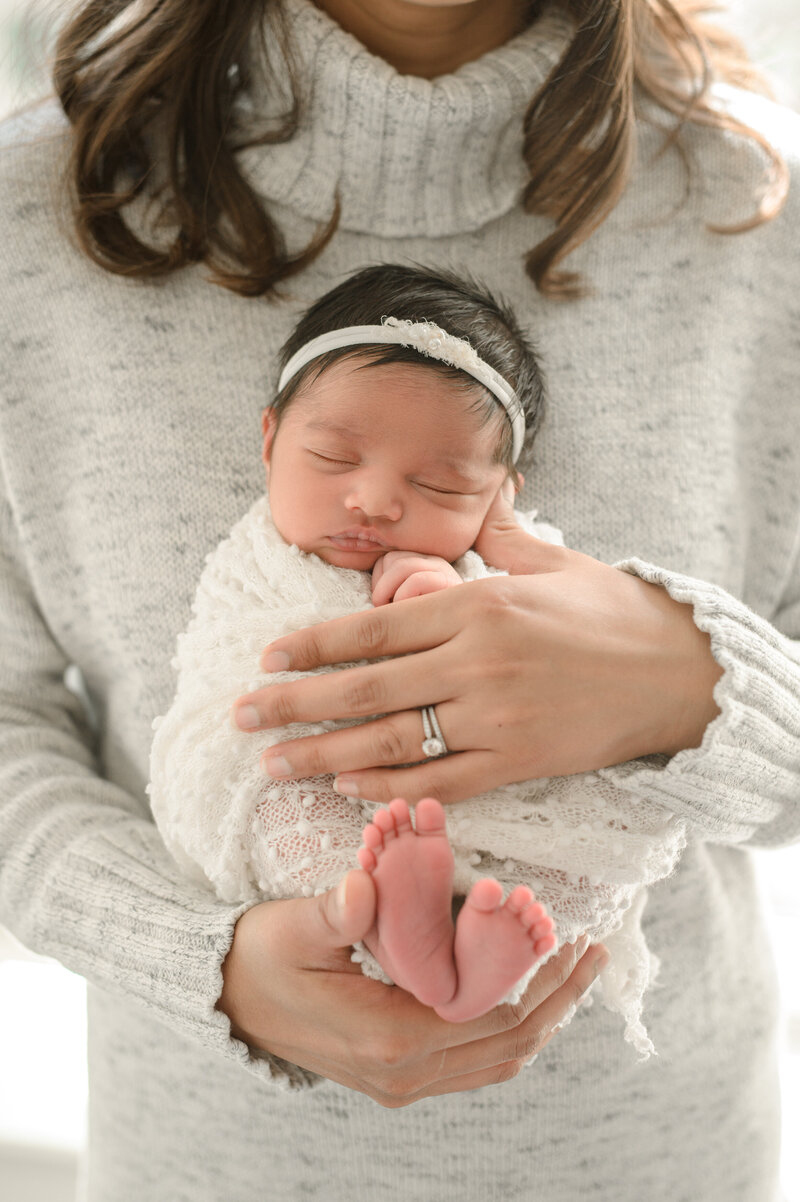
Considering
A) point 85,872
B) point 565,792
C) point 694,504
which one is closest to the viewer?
point 565,792

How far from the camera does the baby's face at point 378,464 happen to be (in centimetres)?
93

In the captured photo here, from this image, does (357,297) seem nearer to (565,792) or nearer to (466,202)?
(466,202)

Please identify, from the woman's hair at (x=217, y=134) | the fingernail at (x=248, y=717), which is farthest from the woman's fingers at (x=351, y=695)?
the woman's hair at (x=217, y=134)

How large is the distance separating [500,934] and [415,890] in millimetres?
69

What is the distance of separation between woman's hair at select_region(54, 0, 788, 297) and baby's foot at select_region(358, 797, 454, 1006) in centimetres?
69

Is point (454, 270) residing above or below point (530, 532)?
above

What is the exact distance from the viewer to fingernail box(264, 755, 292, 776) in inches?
31.7

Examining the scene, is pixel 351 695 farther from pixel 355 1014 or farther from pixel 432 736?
pixel 355 1014

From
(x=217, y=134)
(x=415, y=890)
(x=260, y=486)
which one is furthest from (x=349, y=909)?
(x=217, y=134)

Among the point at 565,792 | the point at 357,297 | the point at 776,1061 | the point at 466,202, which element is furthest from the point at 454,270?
the point at 776,1061

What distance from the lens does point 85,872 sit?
3.18 feet

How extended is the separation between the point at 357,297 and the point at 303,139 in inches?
10.4

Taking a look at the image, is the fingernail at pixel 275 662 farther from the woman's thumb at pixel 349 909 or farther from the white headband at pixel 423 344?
the white headband at pixel 423 344

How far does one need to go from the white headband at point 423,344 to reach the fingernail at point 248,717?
1.30 feet
